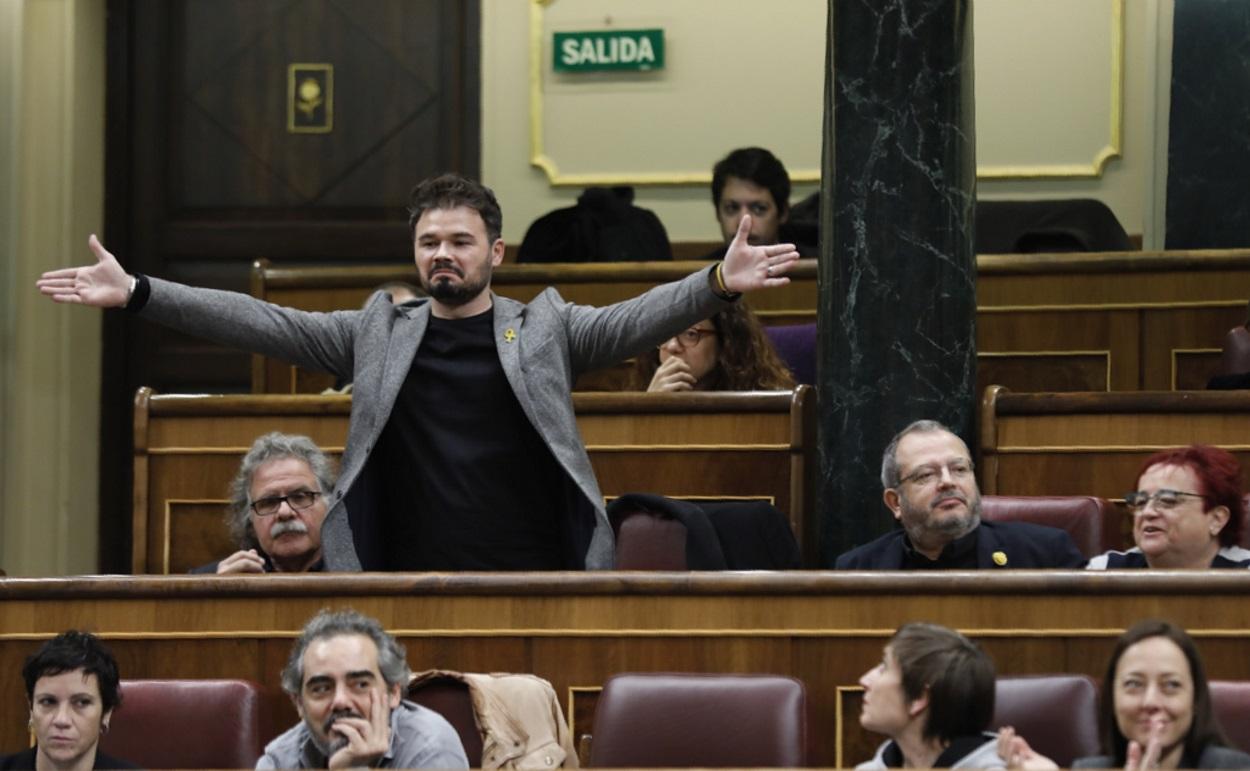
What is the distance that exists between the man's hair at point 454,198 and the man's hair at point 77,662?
31.6 inches

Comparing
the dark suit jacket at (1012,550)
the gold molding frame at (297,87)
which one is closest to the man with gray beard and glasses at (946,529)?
the dark suit jacket at (1012,550)

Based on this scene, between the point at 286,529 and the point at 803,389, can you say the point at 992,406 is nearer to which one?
the point at 803,389

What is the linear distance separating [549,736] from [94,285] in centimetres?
98

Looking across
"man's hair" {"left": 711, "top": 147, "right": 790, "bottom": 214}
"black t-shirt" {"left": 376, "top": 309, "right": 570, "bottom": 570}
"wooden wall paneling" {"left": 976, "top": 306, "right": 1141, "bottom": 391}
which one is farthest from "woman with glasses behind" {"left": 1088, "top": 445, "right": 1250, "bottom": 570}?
"man's hair" {"left": 711, "top": 147, "right": 790, "bottom": 214}

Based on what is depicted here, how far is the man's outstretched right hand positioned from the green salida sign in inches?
131

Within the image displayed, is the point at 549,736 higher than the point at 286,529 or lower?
lower

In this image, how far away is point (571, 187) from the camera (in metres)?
6.30

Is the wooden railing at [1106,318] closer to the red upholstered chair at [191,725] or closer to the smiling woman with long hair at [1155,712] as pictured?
the red upholstered chair at [191,725]

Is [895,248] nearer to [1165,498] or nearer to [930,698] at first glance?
[1165,498]

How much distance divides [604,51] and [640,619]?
364cm

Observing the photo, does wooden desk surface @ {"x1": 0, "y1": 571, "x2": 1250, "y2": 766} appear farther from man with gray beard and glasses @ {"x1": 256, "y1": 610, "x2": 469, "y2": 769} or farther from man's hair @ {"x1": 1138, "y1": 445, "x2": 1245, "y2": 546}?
man's hair @ {"x1": 1138, "y1": 445, "x2": 1245, "y2": 546}

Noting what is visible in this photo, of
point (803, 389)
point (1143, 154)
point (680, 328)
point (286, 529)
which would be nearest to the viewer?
point (680, 328)

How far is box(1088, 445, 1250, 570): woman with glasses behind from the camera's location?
10.6ft

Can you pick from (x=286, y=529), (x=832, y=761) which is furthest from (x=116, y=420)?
(x=832, y=761)
